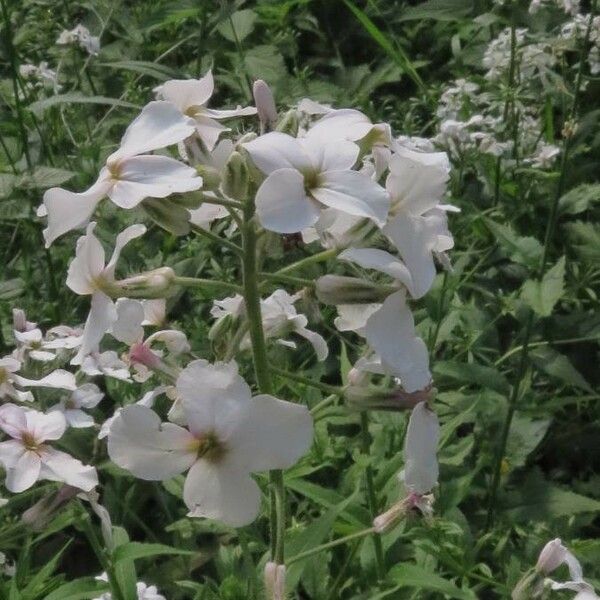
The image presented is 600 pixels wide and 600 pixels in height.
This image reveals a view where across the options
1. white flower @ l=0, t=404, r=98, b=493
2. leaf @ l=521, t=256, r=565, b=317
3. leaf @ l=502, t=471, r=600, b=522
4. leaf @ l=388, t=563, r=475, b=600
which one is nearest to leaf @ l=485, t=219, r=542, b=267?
leaf @ l=521, t=256, r=565, b=317

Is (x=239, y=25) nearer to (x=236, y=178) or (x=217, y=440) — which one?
(x=236, y=178)

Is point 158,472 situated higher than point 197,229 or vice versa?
point 197,229

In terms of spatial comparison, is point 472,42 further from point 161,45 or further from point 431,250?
point 431,250

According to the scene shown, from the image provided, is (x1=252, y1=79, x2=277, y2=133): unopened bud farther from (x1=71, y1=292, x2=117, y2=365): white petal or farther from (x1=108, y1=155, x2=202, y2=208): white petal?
(x1=71, y1=292, x2=117, y2=365): white petal

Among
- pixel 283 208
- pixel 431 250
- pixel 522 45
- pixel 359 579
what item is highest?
pixel 283 208

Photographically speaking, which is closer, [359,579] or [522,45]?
[359,579]

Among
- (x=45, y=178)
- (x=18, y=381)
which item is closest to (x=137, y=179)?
(x=18, y=381)

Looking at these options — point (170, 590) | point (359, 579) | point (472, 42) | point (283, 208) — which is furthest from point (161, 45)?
point (283, 208)
